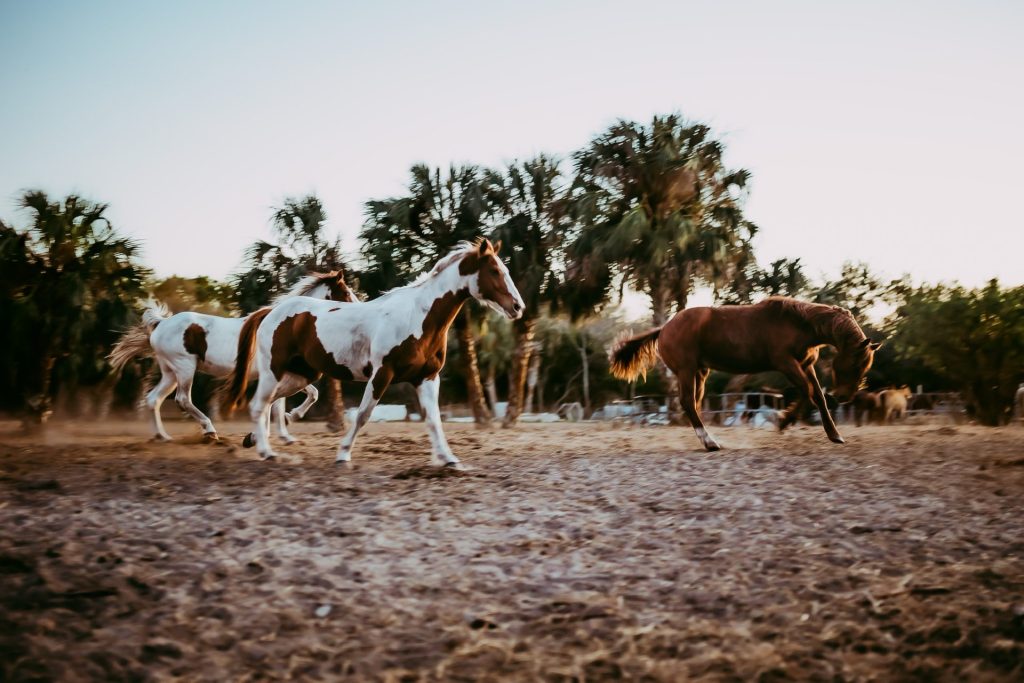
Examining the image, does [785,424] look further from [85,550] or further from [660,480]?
[85,550]

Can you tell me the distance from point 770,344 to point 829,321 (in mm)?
782

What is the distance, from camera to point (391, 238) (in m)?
19.2

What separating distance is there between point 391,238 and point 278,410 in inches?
370

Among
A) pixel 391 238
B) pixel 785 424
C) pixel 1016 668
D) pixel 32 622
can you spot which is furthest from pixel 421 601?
pixel 391 238

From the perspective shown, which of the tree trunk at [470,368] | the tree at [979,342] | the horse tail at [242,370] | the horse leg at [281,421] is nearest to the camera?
the horse tail at [242,370]

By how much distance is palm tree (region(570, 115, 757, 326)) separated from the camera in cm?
1959

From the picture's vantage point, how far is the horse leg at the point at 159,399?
36.0 feet

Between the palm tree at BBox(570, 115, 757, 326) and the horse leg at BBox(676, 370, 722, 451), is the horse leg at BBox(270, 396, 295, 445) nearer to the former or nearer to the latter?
the horse leg at BBox(676, 370, 722, 451)

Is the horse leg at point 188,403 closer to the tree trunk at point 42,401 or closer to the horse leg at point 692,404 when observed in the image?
the tree trunk at point 42,401

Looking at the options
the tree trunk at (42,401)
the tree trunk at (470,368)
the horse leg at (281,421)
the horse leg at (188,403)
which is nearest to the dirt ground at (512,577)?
the horse leg at (281,421)

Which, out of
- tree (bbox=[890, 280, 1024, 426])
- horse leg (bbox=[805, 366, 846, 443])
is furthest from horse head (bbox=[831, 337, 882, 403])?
tree (bbox=[890, 280, 1024, 426])

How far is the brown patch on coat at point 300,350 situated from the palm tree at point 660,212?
12144 mm

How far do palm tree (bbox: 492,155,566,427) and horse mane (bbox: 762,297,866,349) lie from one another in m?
10.1

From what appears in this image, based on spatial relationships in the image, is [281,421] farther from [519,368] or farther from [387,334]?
[519,368]
